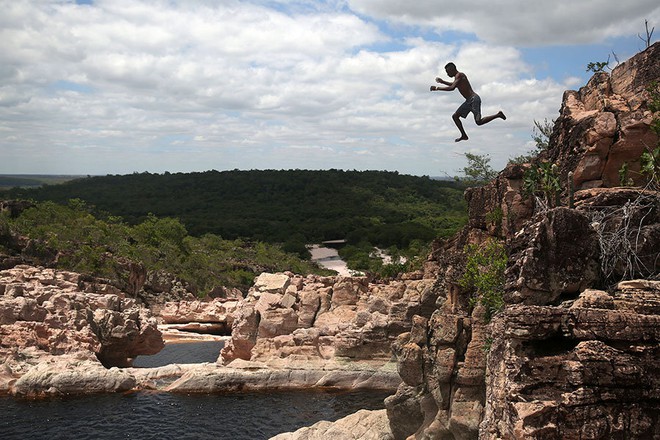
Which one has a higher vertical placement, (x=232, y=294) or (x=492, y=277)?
(x=492, y=277)

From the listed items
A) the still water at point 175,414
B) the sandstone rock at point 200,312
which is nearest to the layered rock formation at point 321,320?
the still water at point 175,414

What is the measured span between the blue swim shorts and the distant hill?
280ft

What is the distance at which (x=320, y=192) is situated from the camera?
16075cm

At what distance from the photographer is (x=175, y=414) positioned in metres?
31.9

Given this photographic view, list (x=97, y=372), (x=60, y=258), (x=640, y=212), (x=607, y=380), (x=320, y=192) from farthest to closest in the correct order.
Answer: (x=320, y=192) < (x=60, y=258) < (x=97, y=372) < (x=640, y=212) < (x=607, y=380)

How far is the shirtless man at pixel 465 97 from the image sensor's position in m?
15.4

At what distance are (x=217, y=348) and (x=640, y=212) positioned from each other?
42.3 meters

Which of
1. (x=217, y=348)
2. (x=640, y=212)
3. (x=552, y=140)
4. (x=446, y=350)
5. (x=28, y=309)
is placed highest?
(x=552, y=140)

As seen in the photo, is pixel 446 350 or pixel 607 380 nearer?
pixel 607 380

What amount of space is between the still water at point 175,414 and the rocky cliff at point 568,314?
10.9m

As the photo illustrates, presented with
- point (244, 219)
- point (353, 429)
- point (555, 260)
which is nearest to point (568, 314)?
point (555, 260)

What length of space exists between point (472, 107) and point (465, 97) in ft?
1.14

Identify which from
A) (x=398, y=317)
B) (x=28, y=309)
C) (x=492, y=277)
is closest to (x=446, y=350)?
(x=492, y=277)

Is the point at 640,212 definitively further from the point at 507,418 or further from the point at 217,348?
the point at 217,348
